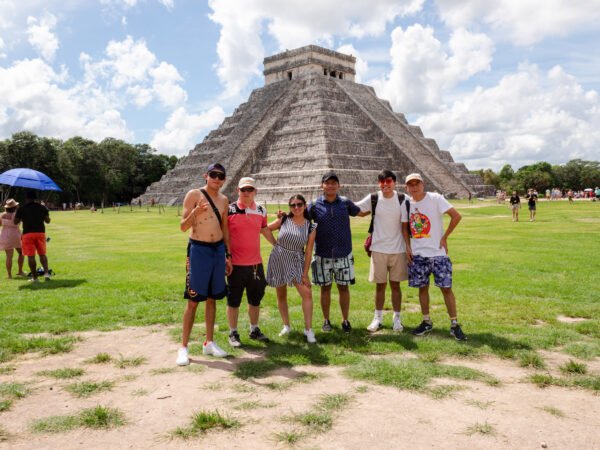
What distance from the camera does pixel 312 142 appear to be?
4250 centimetres

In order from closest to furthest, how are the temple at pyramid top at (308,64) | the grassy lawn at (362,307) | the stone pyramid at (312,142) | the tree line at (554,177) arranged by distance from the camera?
the grassy lawn at (362,307) < the stone pyramid at (312,142) < the temple at pyramid top at (308,64) < the tree line at (554,177)

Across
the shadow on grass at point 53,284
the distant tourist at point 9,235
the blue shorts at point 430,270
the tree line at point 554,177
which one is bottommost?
the shadow on grass at point 53,284

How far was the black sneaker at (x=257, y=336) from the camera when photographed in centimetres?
638

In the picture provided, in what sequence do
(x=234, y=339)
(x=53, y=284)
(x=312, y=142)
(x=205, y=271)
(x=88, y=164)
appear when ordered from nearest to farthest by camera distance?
(x=205, y=271) < (x=234, y=339) < (x=53, y=284) < (x=312, y=142) < (x=88, y=164)

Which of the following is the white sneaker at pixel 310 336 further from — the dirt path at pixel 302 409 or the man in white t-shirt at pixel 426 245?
the man in white t-shirt at pixel 426 245

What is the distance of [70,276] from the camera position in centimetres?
1116

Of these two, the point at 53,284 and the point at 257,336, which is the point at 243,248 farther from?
the point at 53,284

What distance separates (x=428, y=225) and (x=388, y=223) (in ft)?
1.82

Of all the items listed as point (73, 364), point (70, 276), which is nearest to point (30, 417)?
point (73, 364)

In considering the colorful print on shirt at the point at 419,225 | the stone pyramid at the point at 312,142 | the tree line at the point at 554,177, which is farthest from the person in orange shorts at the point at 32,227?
the tree line at the point at 554,177

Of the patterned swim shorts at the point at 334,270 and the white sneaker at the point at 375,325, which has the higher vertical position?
the patterned swim shorts at the point at 334,270

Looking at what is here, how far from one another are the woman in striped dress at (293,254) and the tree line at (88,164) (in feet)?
196

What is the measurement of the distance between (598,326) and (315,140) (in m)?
37.1

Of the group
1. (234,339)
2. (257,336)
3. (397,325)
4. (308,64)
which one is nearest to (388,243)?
(397,325)
